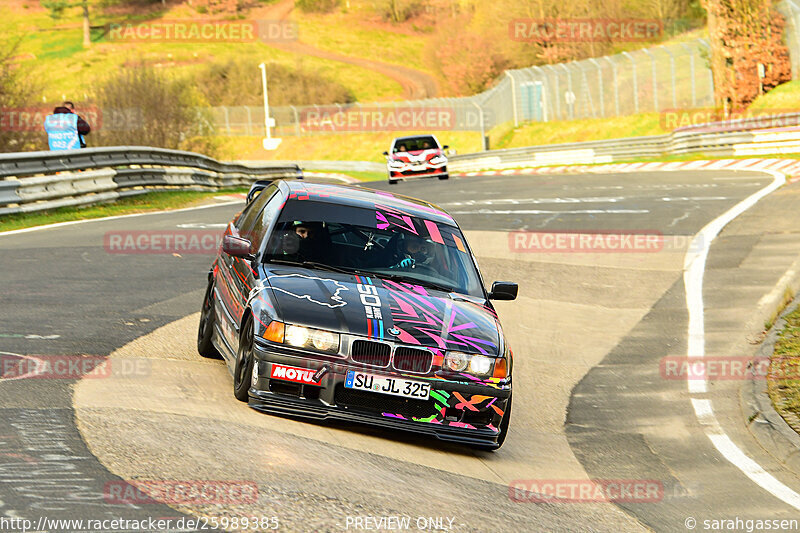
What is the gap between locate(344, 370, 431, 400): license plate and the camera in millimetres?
6641

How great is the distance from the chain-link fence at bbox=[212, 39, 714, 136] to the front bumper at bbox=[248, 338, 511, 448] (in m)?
40.9

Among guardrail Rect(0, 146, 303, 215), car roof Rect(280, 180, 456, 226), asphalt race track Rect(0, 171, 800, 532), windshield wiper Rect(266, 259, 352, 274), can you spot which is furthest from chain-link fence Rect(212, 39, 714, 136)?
windshield wiper Rect(266, 259, 352, 274)

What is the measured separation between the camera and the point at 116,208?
22000 millimetres

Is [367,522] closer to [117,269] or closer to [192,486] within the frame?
[192,486]

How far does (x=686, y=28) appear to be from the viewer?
68.5 metres

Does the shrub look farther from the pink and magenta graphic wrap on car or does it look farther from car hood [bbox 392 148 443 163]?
the pink and magenta graphic wrap on car

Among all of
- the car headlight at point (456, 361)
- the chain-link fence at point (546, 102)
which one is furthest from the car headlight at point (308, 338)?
the chain-link fence at point (546, 102)

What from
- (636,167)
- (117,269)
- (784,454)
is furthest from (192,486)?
(636,167)

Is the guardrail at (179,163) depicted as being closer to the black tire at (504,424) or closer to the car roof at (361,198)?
the car roof at (361,198)

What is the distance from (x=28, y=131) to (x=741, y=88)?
29918 mm

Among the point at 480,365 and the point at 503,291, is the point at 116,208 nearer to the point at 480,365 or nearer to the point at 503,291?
the point at 503,291

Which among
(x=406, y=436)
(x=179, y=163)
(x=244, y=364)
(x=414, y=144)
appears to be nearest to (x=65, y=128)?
(x=179, y=163)

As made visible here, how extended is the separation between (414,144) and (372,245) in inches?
1124

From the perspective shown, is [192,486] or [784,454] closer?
[192,486]
